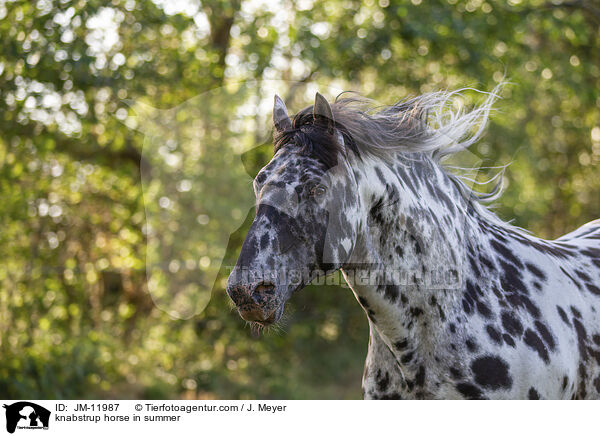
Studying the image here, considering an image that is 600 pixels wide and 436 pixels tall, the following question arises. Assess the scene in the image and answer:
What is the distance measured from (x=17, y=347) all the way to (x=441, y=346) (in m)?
5.35

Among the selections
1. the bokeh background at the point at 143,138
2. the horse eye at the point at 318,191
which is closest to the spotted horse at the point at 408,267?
the horse eye at the point at 318,191

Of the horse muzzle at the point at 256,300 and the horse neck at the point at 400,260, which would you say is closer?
the horse muzzle at the point at 256,300

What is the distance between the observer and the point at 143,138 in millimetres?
6273

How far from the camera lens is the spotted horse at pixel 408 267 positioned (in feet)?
6.59

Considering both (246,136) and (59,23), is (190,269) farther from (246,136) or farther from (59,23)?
(59,23)

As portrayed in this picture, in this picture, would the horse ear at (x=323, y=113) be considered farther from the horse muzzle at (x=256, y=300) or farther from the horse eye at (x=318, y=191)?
the horse muzzle at (x=256, y=300)

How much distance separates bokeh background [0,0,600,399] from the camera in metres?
6.20

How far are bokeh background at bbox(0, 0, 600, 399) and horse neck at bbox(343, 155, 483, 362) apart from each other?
3698mm

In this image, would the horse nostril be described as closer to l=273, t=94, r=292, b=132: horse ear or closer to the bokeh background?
l=273, t=94, r=292, b=132: horse ear
